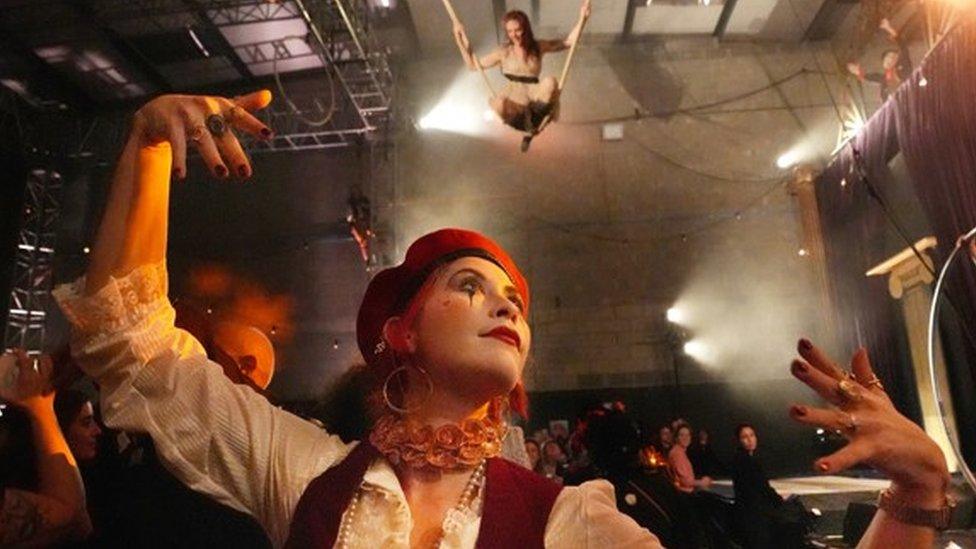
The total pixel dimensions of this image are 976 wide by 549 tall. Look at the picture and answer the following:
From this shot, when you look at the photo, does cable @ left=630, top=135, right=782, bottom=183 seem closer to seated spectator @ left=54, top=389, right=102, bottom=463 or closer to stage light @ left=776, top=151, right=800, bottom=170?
stage light @ left=776, top=151, right=800, bottom=170

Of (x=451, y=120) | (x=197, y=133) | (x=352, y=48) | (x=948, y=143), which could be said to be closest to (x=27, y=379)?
(x=197, y=133)

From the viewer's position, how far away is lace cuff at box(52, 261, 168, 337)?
111 centimetres

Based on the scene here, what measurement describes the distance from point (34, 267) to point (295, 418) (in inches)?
357

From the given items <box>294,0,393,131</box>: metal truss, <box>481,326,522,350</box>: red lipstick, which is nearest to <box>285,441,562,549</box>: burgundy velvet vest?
<box>481,326,522,350</box>: red lipstick

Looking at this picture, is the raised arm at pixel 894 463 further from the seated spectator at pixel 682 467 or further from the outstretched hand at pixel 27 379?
the seated spectator at pixel 682 467

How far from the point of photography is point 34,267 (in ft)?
28.3

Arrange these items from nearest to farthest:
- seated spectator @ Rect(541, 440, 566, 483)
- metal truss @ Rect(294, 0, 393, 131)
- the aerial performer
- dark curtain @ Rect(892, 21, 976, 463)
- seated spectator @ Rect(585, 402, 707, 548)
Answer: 1. seated spectator @ Rect(585, 402, 707, 548)
2. dark curtain @ Rect(892, 21, 976, 463)
3. the aerial performer
4. seated spectator @ Rect(541, 440, 566, 483)
5. metal truss @ Rect(294, 0, 393, 131)

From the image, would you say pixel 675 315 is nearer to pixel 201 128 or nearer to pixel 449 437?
pixel 449 437

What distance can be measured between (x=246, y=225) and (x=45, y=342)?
9.57ft

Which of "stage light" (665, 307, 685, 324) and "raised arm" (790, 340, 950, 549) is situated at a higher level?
"stage light" (665, 307, 685, 324)

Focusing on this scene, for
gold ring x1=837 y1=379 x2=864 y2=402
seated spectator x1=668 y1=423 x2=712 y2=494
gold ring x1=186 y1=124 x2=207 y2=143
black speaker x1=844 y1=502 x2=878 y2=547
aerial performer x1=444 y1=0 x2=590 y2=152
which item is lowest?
black speaker x1=844 y1=502 x2=878 y2=547

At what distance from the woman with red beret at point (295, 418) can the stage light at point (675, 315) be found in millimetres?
8833

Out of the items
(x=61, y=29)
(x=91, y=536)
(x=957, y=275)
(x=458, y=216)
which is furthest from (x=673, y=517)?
(x=61, y=29)

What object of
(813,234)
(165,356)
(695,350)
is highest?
(813,234)
